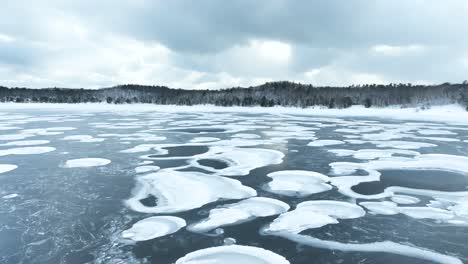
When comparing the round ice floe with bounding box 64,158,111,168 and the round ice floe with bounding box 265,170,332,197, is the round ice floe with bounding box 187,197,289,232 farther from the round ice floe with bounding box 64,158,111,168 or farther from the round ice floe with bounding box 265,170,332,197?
the round ice floe with bounding box 64,158,111,168

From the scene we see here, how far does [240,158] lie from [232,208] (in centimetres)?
453

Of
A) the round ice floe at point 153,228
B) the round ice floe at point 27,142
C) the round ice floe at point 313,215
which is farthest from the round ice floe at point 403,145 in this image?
the round ice floe at point 27,142

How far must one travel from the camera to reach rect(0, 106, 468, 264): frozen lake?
3.97 m

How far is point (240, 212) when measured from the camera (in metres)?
5.35

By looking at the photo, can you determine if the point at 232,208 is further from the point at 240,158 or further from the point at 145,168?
the point at 240,158

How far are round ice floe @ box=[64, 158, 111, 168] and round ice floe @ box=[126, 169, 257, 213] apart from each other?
2.18 meters

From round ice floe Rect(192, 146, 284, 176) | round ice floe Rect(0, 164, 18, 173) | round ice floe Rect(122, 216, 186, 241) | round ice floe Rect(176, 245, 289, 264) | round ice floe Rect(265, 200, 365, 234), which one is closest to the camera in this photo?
round ice floe Rect(176, 245, 289, 264)

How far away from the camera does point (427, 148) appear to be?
1249cm

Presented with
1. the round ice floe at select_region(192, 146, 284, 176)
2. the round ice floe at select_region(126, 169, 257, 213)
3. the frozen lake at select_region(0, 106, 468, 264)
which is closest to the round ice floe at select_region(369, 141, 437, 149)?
the frozen lake at select_region(0, 106, 468, 264)

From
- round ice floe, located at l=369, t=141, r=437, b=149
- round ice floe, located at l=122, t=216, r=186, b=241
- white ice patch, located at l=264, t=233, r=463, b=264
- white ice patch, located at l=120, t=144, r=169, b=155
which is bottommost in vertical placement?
round ice floe, located at l=122, t=216, r=186, b=241

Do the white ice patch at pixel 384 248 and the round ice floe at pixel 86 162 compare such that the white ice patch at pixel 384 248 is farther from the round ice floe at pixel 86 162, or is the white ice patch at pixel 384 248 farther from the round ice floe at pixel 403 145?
the round ice floe at pixel 403 145

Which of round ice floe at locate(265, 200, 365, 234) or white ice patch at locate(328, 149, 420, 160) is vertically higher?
white ice patch at locate(328, 149, 420, 160)

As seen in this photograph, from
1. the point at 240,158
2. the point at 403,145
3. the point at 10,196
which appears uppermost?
the point at 403,145

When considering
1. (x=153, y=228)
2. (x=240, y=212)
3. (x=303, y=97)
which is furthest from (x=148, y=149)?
(x=303, y=97)
